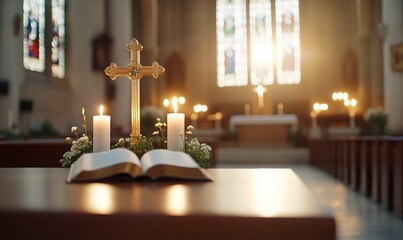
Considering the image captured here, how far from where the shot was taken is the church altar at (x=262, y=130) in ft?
42.1

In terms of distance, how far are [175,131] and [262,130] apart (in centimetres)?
1140

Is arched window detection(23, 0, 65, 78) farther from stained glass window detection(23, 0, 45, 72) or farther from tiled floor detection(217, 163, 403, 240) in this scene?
tiled floor detection(217, 163, 403, 240)

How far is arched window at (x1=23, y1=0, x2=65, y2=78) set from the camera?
33.7 feet

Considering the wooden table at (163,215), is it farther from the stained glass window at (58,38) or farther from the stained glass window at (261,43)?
the stained glass window at (261,43)

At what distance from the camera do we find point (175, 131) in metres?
1.83

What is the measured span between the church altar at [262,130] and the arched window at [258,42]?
4842mm

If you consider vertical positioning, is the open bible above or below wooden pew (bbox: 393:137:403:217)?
above

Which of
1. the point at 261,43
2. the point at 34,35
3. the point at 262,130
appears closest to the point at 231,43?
the point at 261,43

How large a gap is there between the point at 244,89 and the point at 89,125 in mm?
7632

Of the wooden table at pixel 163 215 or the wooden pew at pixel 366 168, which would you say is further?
the wooden pew at pixel 366 168

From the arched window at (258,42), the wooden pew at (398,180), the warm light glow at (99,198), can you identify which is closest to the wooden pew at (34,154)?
A: the warm light glow at (99,198)

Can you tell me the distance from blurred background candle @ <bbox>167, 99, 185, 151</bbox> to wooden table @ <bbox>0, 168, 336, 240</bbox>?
0.69 meters

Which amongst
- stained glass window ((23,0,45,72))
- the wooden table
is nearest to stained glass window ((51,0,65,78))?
stained glass window ((23,0,45,72))

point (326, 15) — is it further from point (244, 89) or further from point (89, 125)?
point (89, 125)
